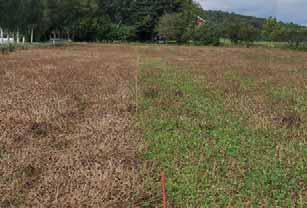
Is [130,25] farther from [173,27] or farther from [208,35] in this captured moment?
[208,35]

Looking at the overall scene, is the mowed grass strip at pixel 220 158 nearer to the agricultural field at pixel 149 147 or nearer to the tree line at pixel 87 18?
the agricultural field at pixel 149 147

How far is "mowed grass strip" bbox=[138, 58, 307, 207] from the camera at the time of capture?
190 inches

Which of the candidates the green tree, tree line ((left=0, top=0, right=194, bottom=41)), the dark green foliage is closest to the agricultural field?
tree line ((left=0, top=0, right=194, bottom=41))

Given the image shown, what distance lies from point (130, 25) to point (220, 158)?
70939 mm

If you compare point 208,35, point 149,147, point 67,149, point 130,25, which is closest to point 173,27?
point 208,35

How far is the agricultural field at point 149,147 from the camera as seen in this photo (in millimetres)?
4781

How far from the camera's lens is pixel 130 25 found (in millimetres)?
75188

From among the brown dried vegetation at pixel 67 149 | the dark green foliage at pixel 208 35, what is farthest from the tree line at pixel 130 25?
the brown dried vegetation at pixel 67 149

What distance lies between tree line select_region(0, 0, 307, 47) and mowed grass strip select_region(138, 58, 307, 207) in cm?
3746

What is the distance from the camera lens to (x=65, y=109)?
31.9 ft

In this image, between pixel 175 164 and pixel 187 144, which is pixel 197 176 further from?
pixel 187 144

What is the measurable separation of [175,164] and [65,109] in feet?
15.3

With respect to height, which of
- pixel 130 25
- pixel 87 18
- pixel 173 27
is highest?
pixel 87 18

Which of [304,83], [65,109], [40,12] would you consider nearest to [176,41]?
[40,12]
